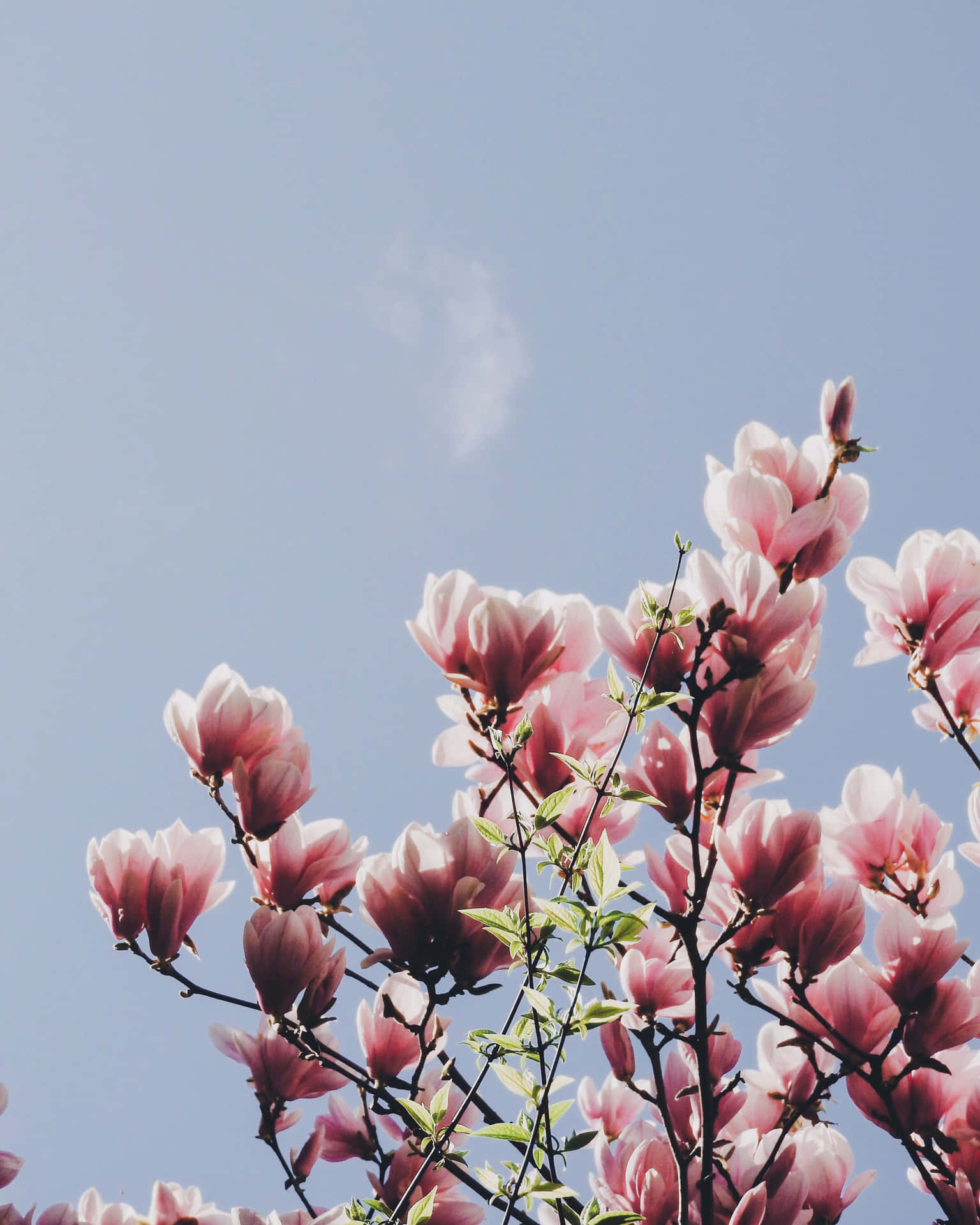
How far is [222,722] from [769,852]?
680 mm

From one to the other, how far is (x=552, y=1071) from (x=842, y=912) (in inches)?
16.3

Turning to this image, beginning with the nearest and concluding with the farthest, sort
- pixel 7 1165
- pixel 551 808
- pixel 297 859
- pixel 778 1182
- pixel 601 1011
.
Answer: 1. pixel 601 1011
2. pixel 551 808
3. pixel 778 1182
4. pixel 297 859
5. pixel 7 1165

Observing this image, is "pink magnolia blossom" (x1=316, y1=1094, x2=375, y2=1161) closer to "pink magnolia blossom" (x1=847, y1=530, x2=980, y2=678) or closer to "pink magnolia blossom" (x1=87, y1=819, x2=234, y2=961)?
"pink magnolia blossom" (x1=87, y1=819, x2=234, y2=961)

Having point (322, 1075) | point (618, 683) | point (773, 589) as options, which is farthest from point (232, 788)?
point (773, 589)

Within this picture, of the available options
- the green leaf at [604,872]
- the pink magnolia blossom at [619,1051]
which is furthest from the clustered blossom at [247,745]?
the pink magnolia blossom at [619,1051]

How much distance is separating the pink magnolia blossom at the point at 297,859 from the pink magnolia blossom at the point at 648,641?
16.8 inches

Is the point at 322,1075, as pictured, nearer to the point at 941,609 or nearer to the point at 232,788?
the point at 232,788

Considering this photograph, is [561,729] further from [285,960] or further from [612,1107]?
[612,1107]

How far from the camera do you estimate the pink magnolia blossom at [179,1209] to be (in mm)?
1345

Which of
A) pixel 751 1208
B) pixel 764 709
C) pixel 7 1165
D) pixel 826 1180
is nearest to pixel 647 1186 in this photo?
pixel 751 1208

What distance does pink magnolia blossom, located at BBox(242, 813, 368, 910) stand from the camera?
3.75ft

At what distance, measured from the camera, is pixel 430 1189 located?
4.10ft

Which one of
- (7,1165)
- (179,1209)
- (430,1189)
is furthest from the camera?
(7,1165)

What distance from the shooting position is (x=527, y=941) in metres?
0.86
